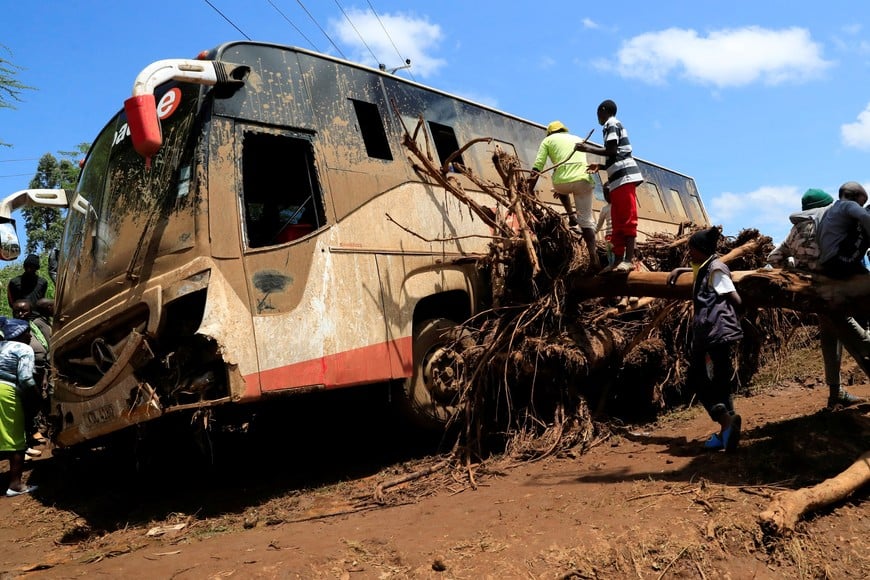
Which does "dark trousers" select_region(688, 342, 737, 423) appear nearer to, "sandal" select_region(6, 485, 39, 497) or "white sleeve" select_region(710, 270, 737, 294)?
"white sleeve" select_region(710, 270, 737, 294)

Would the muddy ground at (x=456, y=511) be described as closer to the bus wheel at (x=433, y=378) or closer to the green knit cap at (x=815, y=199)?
the bus wheel at (x=433, y=378)

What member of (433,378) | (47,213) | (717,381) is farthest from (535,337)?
(47,213)

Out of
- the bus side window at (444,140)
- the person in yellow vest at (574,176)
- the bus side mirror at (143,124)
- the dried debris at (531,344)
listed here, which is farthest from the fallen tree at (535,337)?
the bus side mirror at (143,124)

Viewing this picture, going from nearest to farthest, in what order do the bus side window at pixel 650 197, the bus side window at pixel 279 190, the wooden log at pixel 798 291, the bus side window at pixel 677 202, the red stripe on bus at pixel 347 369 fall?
the red stripe on bus at pixel 347 369, the wooden log at pixel 798 291, the bus side window at pixel 279 190, the bus side window at pixel 650 197, the bus side window at pixel 677 202

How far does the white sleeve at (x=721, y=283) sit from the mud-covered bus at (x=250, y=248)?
6.79ft

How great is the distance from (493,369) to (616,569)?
2.66m

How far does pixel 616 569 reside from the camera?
3.30 m

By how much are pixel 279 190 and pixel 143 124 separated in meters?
2.41

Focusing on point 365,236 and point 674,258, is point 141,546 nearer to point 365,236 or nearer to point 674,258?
point 365,236

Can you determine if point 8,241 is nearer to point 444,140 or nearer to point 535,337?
point 444,140

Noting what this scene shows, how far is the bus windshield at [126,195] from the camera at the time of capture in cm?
468

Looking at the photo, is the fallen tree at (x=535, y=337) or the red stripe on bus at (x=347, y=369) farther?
the fallen tree at (x=535, y=337)

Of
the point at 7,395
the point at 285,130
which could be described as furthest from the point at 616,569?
the point at 7,395

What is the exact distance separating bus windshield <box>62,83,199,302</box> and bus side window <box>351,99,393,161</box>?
1498 millimetres
